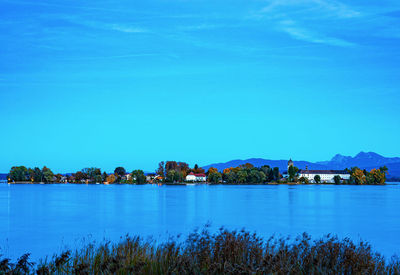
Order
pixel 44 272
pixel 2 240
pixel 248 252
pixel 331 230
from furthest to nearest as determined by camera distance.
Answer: pixel 331 230 < pixel 2 240 < pixel 248 252 < pixel 44 272

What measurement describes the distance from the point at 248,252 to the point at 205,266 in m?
1.75

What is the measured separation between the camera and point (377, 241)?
40.1m

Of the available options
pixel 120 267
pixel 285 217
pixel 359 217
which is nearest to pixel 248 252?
pixel 120 267

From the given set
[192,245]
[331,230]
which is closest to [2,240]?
[192,245]

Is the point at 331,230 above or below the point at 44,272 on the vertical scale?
below

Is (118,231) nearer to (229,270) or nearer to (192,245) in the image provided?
(192,245)

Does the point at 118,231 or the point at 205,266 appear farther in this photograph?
the point at 118,231

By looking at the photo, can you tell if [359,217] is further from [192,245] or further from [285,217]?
[192,245]

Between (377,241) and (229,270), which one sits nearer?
(229,270)

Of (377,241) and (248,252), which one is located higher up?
(248,252)

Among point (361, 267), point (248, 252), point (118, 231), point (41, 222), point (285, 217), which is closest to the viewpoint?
point (361, 267)

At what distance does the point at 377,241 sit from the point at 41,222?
120 feet

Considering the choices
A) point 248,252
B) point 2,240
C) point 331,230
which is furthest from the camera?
point 331,230

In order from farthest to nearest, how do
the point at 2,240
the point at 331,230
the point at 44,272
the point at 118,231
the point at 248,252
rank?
the point at 331,230, the point at 118,231, the point at 2,240, the point at 248,252, the point at 44,272
